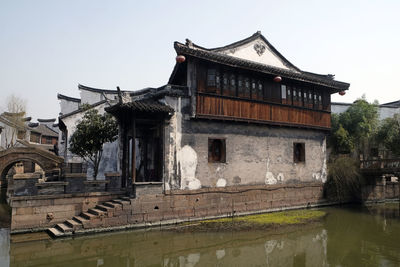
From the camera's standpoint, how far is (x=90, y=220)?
30.9 ft

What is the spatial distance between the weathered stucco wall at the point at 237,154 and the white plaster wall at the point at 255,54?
327cm

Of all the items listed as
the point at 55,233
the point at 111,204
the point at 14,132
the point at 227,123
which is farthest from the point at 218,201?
the point at 14,132

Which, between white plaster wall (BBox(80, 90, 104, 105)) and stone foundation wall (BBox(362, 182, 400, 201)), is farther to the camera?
white plaster wall (BBox(80, 90, 104, 105))

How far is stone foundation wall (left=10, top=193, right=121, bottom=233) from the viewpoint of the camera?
931cm

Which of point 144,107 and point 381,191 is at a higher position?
point 144,107

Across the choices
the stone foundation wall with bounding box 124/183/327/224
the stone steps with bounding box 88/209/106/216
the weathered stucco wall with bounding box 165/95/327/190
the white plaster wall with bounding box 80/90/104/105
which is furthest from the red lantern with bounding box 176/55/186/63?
the white plaster wall with bounding box 80/90/104/105

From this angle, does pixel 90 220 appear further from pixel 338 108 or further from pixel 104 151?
pixel 338 108

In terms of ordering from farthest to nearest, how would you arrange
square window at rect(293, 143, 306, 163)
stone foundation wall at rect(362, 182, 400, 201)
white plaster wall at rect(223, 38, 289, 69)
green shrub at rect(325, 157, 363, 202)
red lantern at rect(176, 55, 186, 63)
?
stone foundation wall at rect(362, 182, 400, 201) → green shrub at rect(325, 157, 363, 202) → square window at rect(293, 143, 306, 163) → white plaster wall at rect(223, 38, 289, 69) → red lantern at rect(176, 55, 186, 63)

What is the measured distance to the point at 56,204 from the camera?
994cm

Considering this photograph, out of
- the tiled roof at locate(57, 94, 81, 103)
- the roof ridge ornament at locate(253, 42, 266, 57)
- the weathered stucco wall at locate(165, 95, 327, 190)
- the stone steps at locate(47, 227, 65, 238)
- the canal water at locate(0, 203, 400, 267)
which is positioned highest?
the tiled roof at locate(57, 94, 81, 103)

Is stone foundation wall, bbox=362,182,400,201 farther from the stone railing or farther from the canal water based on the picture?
the stone railing

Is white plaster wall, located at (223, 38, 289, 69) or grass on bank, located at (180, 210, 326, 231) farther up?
white plaster wall, located at (223, 38, 289, 69)

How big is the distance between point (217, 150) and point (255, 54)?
5.19 m

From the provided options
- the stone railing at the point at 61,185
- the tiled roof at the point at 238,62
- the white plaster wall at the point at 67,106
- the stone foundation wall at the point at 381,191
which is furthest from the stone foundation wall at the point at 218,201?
the white plaster wall at the point at 67,106
